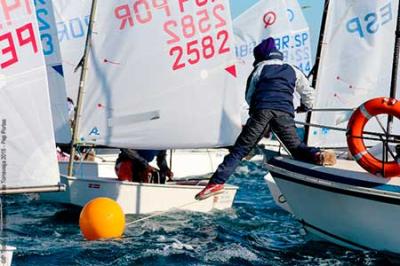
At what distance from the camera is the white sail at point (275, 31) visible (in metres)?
22.8

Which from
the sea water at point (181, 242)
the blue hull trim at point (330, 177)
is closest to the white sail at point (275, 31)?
the sea water at point (181, 242)

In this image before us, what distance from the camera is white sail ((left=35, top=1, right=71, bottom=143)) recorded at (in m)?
14.2

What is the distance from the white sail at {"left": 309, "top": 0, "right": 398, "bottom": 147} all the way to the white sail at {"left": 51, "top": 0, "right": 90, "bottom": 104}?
416cm

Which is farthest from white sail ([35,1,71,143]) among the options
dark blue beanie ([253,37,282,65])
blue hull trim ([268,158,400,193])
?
blue hull trim ([268,158,400,193])

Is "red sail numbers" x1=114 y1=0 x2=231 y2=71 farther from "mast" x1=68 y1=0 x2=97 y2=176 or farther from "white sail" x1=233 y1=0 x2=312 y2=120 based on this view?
"white sail" x1=233 y1=0 x2=312 y2=120

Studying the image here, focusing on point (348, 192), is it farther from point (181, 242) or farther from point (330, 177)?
point (181, 242)

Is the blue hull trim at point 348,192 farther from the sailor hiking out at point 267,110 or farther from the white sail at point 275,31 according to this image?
the white sail at point 275,31

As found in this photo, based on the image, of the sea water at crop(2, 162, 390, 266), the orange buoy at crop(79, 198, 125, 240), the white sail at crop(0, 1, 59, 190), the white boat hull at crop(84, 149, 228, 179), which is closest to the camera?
the white sail at crop(0, 1, 59, 190)

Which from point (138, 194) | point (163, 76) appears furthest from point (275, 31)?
point (138, 194)

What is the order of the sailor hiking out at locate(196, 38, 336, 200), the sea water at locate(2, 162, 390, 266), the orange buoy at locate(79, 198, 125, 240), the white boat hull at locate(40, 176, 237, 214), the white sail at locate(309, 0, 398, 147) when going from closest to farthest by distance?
1. the sea water at locate(2, 162, 390, 266)
2. the orange buoy at locate(79, 198, 125, 240)
3. the sailor hiking out at locate(196, 38, 336, 200)
4. the white boat hull at locate(40, 176, 237, 214)
5. the white sail at locate(309, 0, 398, 147)

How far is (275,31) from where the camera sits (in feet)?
75.0

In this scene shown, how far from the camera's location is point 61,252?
8.62 metres

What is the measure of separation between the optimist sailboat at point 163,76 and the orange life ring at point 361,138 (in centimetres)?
319

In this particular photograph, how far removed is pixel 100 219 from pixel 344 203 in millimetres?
2462
